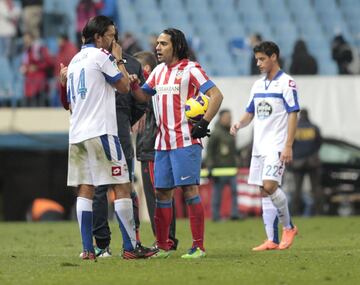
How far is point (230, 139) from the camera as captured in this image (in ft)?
72.7

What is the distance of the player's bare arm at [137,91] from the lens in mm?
10711

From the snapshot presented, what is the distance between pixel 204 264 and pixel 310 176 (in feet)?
42.5

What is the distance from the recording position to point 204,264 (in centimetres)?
985

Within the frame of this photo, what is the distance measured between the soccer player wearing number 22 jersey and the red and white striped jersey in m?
1.64

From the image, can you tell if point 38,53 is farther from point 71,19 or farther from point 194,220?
point 194,220

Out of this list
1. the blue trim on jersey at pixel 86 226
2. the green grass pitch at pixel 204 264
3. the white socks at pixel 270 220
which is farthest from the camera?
the white socks at pixel 270 220

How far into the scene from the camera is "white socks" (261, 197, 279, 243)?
12.5m

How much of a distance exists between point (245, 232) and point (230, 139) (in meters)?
5.73

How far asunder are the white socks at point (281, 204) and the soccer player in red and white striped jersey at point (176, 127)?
1.82 meters

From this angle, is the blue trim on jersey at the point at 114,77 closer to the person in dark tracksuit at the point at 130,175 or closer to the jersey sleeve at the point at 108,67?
the jersey sleeve at the point at 108,67

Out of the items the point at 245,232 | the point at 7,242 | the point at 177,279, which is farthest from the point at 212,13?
the point at 177,279

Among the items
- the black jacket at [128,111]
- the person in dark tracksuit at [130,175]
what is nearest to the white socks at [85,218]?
the person in dark tracksuit at [130,175]

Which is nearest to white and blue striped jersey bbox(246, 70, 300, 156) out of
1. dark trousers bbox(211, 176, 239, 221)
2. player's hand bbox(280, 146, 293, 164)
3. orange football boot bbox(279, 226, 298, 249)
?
player's hand bbox(280, 146, 293, 164)

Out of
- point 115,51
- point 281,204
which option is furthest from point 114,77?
point 281,204
